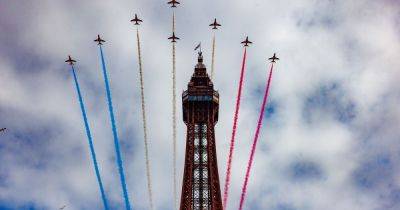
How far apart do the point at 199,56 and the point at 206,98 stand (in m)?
16.7

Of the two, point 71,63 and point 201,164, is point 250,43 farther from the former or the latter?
point 201,164

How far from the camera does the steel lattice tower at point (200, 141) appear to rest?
391ft

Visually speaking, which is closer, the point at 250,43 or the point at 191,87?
the point at 250,43

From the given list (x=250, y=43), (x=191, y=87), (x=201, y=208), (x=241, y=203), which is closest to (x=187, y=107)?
(x=191, y=87)

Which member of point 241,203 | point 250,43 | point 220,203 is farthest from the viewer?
point 220,203

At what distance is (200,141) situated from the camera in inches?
5064

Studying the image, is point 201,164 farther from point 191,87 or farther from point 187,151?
point 191,87

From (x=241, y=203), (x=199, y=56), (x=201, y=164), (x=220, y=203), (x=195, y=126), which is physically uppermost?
(x=199, y=56)

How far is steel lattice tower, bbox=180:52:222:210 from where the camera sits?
119 meters

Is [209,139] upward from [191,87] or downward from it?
downward

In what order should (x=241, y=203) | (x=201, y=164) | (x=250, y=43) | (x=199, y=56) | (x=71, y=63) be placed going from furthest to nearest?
1. (x=199, y=56)
2. (x=201, y=164)
3. (x=250, y=43)
4. (x=71, y=63)
5. (x=241, y=203)

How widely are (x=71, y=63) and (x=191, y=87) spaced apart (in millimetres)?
47223

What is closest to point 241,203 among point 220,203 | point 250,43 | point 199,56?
point 250,43

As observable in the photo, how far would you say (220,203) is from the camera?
381 feet
